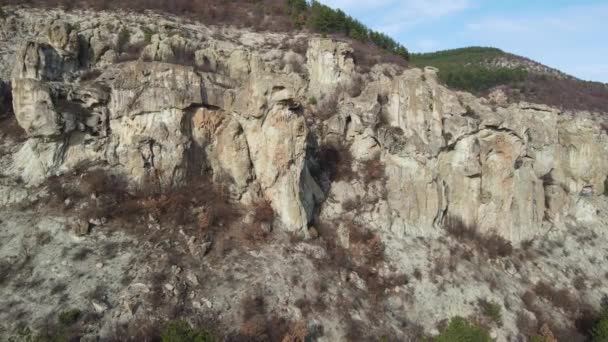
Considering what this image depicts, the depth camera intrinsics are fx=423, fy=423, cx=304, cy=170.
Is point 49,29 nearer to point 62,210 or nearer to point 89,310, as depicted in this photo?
point 62,210

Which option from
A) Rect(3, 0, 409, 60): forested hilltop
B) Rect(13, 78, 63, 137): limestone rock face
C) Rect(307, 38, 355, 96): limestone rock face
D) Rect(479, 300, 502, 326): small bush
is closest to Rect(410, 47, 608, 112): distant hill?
Rect(3, 0, 409, 60): forested hilltop

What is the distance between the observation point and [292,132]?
19.7 m

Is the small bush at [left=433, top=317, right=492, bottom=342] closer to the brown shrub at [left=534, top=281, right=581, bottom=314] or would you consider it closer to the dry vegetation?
the dry vegetation

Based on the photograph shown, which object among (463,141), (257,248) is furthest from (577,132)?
(257,248)

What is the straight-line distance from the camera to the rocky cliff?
18812 mm

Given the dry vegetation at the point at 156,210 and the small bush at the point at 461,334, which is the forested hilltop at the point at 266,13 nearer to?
the dry vegetation at the point at 156,210

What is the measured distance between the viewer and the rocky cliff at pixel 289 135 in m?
18.8

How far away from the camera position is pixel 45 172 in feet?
59.6

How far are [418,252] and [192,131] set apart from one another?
12.6m

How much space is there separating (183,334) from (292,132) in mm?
10452

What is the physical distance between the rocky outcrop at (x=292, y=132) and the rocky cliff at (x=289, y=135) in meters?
0.07

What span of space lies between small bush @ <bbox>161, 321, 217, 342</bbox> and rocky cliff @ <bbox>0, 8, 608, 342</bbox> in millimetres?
7705

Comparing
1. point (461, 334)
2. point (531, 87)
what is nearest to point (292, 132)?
point (461, 334)

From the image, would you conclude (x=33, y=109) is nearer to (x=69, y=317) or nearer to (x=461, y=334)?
(x=69, y=317)
